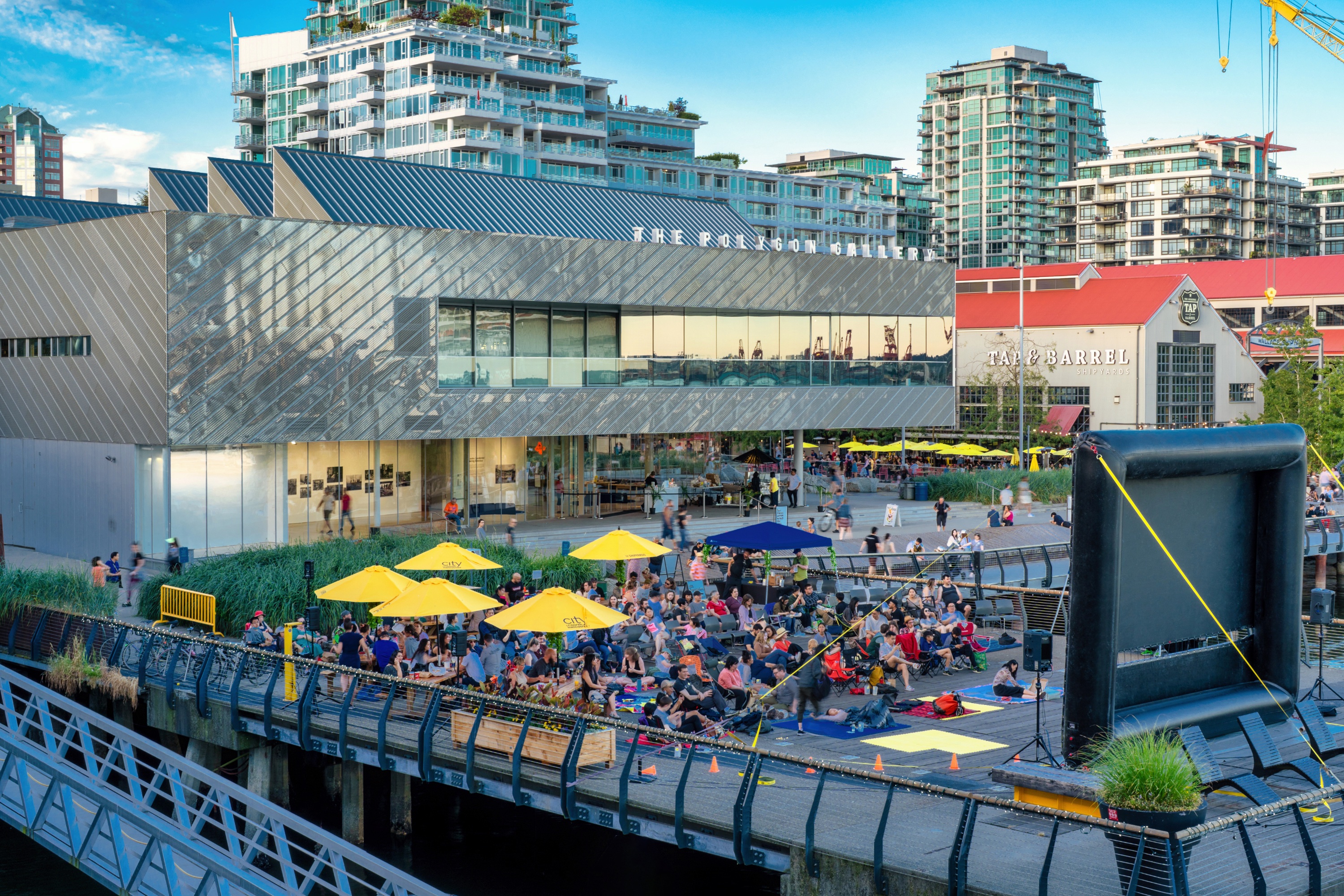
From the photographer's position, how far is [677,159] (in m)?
112

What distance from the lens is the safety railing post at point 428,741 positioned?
1583 cm

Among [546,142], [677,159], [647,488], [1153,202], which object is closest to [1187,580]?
[647,488]

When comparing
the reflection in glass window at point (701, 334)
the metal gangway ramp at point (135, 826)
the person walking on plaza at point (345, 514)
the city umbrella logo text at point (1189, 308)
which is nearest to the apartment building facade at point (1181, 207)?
the city umbrella logo text at point (1189, 308)

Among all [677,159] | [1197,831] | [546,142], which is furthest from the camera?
[677,159]

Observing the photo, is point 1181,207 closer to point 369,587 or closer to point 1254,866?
point 369,587

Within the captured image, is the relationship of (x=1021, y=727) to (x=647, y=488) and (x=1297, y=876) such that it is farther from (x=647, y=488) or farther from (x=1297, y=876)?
(x=647, y=488)

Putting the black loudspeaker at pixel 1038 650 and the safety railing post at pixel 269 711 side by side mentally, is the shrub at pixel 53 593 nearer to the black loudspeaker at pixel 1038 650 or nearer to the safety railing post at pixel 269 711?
the safety railing post at pixel 269 711

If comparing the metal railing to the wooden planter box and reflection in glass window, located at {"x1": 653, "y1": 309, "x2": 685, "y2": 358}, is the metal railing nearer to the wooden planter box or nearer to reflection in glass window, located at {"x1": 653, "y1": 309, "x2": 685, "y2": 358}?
the wooden planter box

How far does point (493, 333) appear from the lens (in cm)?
4031

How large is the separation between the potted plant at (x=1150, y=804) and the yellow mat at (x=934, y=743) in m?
5.19

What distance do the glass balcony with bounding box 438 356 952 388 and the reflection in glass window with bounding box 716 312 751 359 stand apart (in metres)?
0.23

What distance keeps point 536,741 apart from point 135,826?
4.15m

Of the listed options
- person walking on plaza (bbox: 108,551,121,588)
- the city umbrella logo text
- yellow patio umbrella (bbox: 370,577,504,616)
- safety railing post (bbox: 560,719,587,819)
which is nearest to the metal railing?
safety railing post (bbox: 560,719,587,819)

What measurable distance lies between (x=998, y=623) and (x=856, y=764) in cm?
1139
